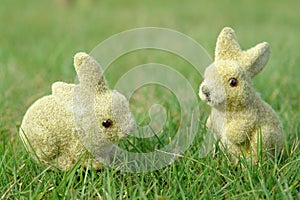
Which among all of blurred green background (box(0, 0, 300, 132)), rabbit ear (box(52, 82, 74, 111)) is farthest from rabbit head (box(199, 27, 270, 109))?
Answer: blurred green background (box(0, 0, 300, 132))

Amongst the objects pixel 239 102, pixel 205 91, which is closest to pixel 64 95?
pixel 205 91

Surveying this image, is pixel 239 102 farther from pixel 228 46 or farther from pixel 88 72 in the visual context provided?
pixel 88 72

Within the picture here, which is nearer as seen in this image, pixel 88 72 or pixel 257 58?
pixel 88 72

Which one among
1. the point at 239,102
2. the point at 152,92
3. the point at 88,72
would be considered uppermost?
the point at 88,72

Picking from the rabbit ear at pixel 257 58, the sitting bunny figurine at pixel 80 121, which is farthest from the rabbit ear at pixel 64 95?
the rabbit ear at pixel 257 58

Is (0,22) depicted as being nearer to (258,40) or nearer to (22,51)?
(22,51)

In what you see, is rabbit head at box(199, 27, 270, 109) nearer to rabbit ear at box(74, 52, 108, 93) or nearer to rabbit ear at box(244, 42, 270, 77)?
rabbit ear at box(244, 42, 270, 77)
